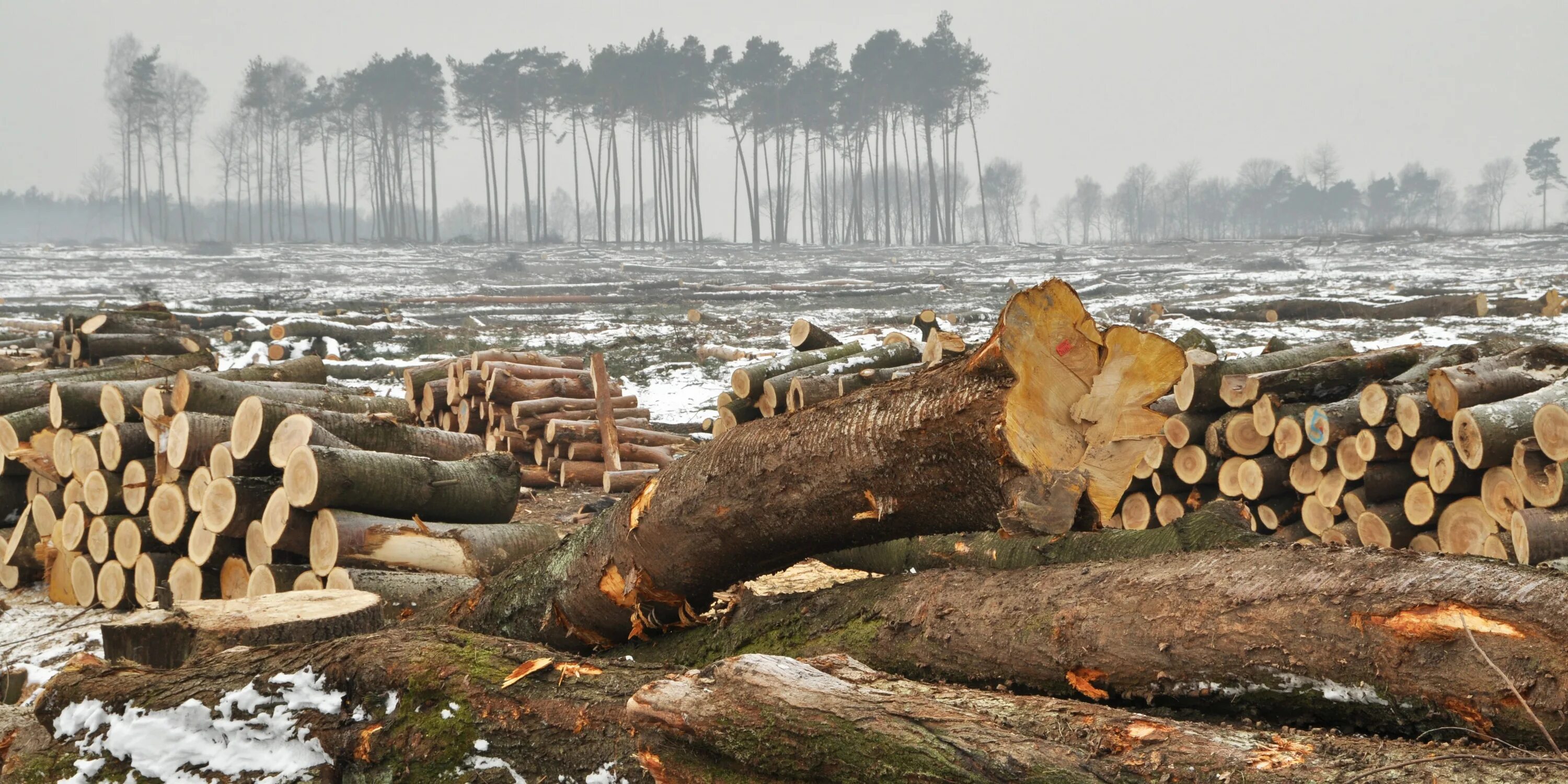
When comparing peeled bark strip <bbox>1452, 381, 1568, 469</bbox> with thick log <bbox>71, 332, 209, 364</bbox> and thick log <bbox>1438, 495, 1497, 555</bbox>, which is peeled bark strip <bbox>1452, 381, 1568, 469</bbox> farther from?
thick log <bbox>71, 332, 209, 364</bbox>

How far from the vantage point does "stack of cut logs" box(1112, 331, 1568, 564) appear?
5.58 m

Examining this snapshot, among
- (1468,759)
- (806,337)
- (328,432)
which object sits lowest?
(1468,759)

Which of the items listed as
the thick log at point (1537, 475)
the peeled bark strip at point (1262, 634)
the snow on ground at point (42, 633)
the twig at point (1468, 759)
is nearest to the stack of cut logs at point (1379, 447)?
the thick log at point (1537, 475)

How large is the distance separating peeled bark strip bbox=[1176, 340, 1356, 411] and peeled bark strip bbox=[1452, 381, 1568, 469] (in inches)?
64.7

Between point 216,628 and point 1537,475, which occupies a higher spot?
point 1537,475

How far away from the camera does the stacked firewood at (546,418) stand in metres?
10.7

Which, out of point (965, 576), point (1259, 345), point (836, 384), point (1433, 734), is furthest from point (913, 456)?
point (1259, 345)

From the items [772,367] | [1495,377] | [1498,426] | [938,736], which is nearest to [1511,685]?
[938,736]

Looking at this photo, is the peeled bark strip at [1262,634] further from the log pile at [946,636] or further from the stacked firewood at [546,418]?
the stacked firewood at [546,418]

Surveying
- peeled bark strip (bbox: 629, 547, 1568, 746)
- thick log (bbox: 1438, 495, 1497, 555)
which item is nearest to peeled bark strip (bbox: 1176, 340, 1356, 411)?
thick log (bbox: 1438, 495, 1497, 555)

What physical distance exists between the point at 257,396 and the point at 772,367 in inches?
167

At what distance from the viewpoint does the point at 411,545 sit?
568 cm

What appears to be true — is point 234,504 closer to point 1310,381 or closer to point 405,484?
point 405,484

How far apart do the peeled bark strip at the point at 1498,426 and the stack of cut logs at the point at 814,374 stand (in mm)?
3719
